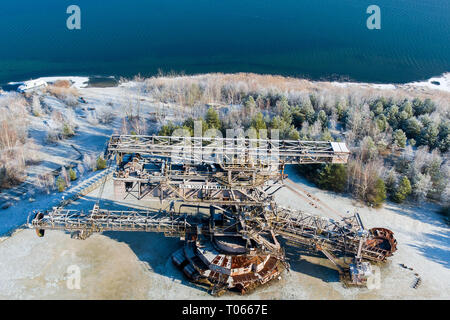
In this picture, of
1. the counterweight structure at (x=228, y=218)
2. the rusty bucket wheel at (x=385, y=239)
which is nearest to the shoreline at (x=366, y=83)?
the rusty bucket wheel at (x=385, y=239)

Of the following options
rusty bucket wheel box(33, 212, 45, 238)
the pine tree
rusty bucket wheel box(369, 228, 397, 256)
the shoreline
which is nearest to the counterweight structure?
rusty bucket wheel box(33, 212, 45, 238)

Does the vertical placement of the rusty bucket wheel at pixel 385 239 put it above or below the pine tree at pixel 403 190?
below

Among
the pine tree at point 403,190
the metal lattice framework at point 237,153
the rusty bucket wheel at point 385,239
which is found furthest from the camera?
the pine tree at point 403,190

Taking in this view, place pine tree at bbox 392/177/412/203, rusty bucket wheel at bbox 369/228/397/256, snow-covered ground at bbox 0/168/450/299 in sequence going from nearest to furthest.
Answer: snow-covered ground at bbox 0/168/450/299
rusty bucket wheel at bbox 369/228/397/256
pine tree at bbox 392/177/412/203

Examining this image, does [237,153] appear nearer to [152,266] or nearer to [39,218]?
[152,266]

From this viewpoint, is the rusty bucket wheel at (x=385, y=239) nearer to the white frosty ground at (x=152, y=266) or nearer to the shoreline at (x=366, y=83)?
the white frosty ground at (x=152, y=266)

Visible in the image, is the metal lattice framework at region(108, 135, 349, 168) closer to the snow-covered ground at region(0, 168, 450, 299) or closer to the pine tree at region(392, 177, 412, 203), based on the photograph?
the snow-covered ground at region(0, 168, 450, 299)
